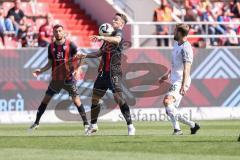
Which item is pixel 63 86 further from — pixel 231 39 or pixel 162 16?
pixel 231 39

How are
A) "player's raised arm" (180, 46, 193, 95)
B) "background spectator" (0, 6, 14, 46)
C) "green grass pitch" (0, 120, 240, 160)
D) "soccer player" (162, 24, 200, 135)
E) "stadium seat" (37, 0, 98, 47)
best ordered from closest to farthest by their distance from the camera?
"green grass pitch" (0, 120, 240, 160) → "player's raised arm" (180, 46, 193, 95) → "soccer player" (162, 24, 200, 135) → "background spectator" (0, 6, 14, 46) → "stadium seat" (37, 0, 98, 47)

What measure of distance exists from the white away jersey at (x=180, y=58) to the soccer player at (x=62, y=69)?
99.4 inches

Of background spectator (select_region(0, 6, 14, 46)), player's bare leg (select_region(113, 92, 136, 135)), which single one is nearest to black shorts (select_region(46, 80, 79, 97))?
player's bare leg (select_region(113, 92, 136, 135))

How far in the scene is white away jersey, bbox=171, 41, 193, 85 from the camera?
1817 centimetres

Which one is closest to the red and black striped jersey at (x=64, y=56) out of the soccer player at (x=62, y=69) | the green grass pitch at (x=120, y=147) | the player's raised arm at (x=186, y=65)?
the soccer player at (x=62, y=69)

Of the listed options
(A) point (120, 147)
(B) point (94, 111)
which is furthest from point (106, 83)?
(A) point (120, 147)

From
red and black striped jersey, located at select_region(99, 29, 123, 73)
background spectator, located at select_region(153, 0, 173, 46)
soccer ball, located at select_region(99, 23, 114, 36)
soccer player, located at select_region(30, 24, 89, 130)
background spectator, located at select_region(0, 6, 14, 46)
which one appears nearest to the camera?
soccer ball, located at select_region(99, 23, 114, 36)

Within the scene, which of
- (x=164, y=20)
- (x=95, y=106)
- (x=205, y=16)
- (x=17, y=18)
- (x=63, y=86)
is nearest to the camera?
(x=95, y=106)

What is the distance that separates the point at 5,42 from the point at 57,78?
8.39 meters

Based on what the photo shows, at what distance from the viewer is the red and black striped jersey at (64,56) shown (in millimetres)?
19891

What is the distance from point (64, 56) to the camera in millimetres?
19938

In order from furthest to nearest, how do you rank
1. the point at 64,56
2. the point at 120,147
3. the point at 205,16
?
the point at 205,16 → the point at 64,56 → the point at 120,147

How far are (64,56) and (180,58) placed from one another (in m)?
2.97

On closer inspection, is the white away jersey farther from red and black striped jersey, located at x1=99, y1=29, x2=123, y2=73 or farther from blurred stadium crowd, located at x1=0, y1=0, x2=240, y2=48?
blurred stadium crowd, located at x1=0, y1=0, x2=240, y2=48
